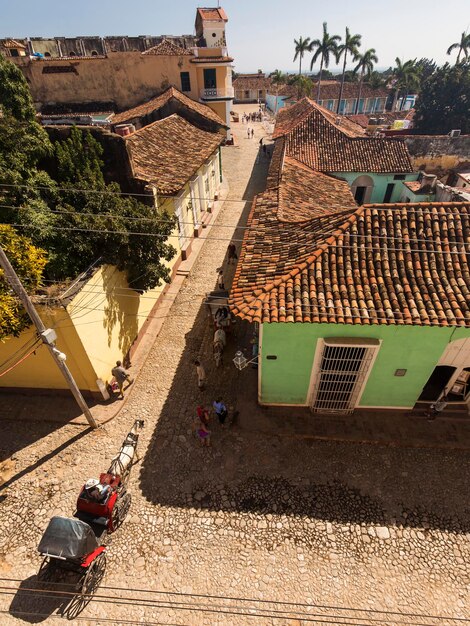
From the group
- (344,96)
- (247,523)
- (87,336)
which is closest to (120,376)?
(87,336)

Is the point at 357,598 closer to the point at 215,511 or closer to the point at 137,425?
the point at 215,511

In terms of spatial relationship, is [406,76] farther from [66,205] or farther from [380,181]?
[66,205]

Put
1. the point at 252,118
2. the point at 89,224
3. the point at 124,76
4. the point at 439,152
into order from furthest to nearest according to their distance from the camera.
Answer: the point at 252,118, the point at 124,76, the point at 439,152, the point at 89,224

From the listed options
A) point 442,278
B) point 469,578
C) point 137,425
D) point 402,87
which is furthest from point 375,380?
point 402,87

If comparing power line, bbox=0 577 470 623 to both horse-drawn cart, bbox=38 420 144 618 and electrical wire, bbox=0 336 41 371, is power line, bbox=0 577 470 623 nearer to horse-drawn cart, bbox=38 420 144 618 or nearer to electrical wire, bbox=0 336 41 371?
horse-drawn cart, bbox=38 420 144 618

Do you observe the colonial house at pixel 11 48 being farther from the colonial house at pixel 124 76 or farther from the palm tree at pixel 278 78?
the palm tree at pixel 278 78

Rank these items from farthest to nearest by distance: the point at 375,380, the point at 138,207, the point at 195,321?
the point at 195,321, the point at 138,207, the point at 375,380

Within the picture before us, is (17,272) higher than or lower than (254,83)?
lower
